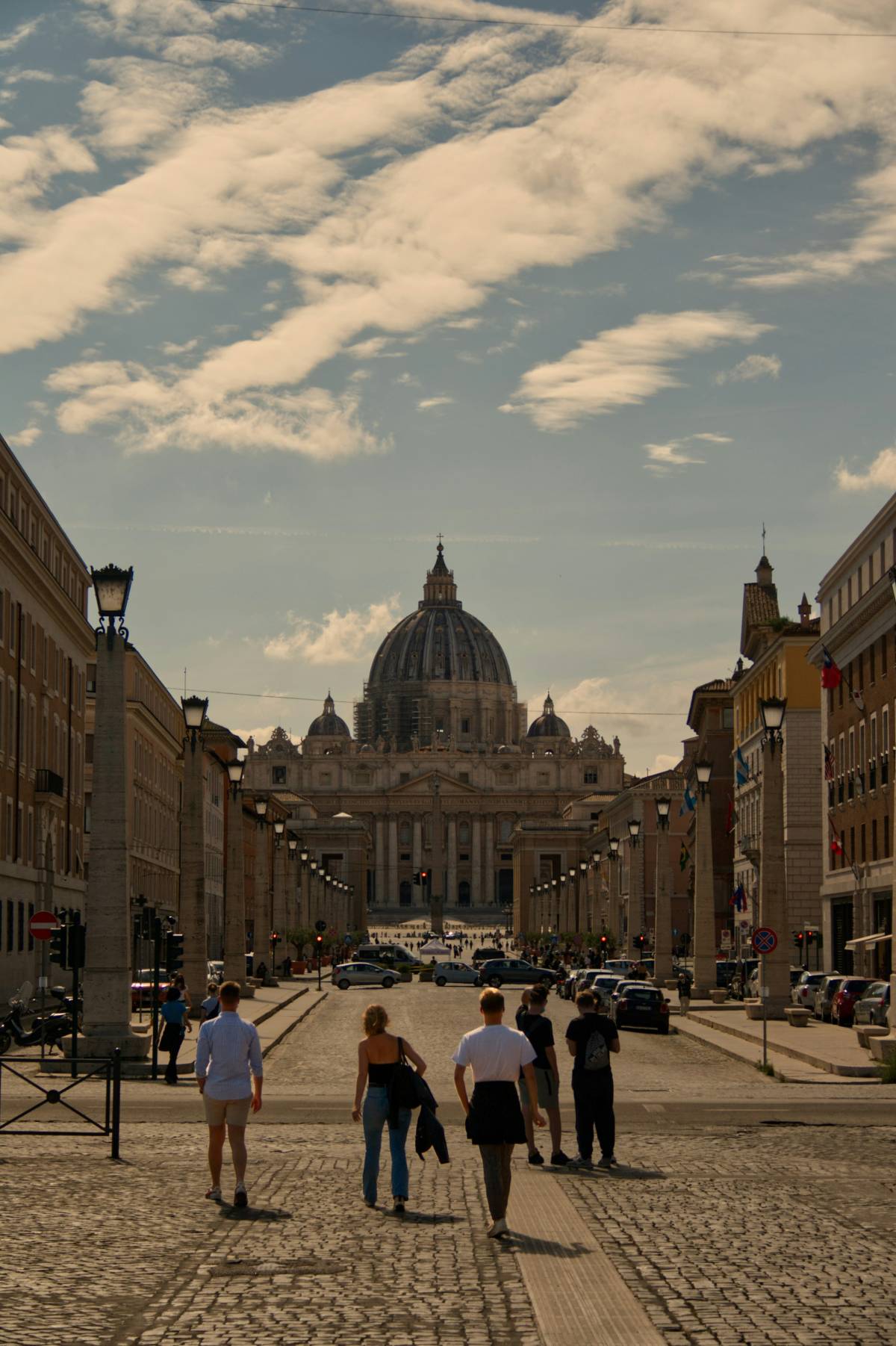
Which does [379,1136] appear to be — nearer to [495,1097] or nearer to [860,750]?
[495,1097]

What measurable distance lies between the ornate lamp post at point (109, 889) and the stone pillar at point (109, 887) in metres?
0.01

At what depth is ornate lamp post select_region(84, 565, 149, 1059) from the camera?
95.8 ft

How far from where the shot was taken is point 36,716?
2267 inches

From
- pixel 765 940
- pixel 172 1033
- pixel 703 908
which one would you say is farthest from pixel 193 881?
pixel 703 908

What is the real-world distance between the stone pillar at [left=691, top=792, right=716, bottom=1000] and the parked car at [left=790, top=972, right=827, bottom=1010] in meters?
3.51

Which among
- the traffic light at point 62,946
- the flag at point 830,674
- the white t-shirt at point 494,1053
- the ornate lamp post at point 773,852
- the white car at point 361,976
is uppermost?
the flag at point 830,674

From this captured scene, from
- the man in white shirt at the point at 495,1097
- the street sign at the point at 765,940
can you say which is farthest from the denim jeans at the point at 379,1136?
the street sign at the point at 765,940

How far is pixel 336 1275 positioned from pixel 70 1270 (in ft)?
5.37

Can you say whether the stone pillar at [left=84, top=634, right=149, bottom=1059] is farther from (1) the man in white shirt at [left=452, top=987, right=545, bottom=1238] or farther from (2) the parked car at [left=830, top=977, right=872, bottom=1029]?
(2) the parked car at [left=830, top=977, right=872, bottom=1029]

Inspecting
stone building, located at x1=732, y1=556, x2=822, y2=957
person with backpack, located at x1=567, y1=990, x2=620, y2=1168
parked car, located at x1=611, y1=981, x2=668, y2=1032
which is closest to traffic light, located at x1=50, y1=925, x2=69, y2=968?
person with backpack, located at x1=567, y1=990, x2=620, y2=1168

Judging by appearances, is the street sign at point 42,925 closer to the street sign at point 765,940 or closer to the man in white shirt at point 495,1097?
the street sign at point 765,940

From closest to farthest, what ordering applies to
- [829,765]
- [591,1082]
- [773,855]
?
[591,1082] < [773,855] < [829,765]

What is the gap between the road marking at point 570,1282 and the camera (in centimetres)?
1024

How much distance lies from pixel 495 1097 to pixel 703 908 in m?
42.7
